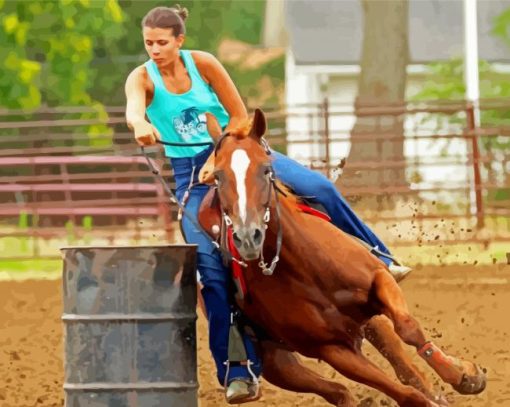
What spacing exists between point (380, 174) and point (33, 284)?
17.5 feet

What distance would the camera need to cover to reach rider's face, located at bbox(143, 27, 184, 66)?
698cm

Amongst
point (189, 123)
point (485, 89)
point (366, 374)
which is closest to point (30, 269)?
point (189, 123)

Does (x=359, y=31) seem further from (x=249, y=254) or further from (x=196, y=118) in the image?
(x=249, y=254)

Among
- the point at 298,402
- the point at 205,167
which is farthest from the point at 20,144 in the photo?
the point at 205,167

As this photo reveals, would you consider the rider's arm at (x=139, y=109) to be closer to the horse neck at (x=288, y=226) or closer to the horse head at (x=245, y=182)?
the horse head at (x=245, y=182)

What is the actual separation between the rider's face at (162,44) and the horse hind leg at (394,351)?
161 cm

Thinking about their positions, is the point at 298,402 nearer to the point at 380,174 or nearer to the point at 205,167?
the point at 205,167

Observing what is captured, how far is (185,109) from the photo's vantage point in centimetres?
708

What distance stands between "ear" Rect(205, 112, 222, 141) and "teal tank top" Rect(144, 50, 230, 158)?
0.28 meters

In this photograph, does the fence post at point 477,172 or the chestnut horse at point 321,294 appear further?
the fence post at point 477,172

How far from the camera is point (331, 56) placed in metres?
39.3

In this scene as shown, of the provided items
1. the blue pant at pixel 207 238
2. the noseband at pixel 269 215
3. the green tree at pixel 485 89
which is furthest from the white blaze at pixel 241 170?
the green tree at pixel 485 89

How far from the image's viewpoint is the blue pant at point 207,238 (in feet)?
23.2

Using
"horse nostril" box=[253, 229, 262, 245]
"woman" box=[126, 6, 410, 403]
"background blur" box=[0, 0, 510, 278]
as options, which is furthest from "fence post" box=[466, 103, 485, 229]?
"horse nostril" box=[253, 229, 262, 245]
